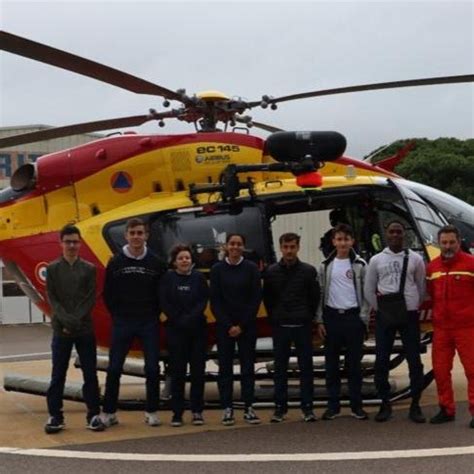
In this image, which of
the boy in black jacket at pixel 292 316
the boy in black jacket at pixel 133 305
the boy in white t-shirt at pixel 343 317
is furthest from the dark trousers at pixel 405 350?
the boy in black jacket at pixel 133 305

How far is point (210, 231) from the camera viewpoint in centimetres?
768

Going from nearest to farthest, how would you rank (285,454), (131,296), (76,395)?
(285,454) < (131,296) < (76,395)

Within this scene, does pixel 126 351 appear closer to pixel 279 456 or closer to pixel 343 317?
pixel 279 456

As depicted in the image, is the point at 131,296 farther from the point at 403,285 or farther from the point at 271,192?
the point at 403,285

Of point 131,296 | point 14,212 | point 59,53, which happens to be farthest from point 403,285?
point 14,212

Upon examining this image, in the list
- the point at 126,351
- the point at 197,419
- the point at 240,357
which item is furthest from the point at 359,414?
the point at 126,351

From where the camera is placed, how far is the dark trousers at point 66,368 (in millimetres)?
6797

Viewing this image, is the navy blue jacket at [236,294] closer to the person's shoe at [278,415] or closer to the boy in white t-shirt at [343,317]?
the boy in white t-shirt at [343,317]

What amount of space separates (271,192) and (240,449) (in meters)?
2.80

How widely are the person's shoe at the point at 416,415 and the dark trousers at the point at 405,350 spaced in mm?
69

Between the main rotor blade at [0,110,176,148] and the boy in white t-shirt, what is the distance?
7.83 ft

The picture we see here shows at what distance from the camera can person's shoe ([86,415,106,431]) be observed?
6.74 meters

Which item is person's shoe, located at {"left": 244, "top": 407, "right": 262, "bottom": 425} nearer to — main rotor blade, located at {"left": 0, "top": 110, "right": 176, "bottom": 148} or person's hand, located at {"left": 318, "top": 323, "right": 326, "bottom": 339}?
person's hand, located at {"left": 318, "top": 323, "right": 326, "bottom": 339}

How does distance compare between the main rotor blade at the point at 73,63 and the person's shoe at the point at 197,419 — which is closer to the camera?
the main rotor blade at the point at 73,63
